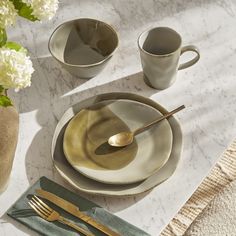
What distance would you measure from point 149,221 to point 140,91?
1.02ft

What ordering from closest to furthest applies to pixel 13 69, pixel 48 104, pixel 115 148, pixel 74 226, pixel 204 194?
pixel 13 69 < pixel 74 226 < pixel 115 148 < pixel 48 104 < pixel 204 194

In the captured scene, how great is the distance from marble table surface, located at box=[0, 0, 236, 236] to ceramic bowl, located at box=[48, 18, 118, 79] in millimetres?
33

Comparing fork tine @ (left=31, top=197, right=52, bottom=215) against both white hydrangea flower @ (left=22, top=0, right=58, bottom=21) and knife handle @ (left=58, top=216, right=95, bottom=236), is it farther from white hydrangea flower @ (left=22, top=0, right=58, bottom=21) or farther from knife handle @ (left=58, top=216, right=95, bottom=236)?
white hydrangea flower @ (left=22, top=0, right=58, bottom=21)

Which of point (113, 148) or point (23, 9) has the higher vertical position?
point (23, 9)

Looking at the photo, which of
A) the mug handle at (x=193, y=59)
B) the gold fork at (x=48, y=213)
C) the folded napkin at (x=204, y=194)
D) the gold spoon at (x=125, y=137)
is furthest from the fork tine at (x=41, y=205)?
the folded napkin at (x=204, y=194)

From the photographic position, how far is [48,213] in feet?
3.00

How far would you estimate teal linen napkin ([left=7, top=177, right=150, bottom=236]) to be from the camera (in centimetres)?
89

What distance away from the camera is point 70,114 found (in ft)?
3.51

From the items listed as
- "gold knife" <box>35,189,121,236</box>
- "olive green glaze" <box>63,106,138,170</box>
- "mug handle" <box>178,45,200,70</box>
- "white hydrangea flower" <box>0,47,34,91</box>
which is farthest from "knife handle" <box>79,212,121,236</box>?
"mug handle" <box>178,45,200,70</box>

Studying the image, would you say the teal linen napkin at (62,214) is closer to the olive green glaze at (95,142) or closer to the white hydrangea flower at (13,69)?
the olive green glaze at (95,142)

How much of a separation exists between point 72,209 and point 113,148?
0.15m

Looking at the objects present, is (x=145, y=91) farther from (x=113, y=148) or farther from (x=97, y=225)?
(x=97, y=225)

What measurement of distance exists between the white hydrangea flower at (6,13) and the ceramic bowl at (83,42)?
380 millimetres

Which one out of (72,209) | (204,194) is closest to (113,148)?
(72,209)
